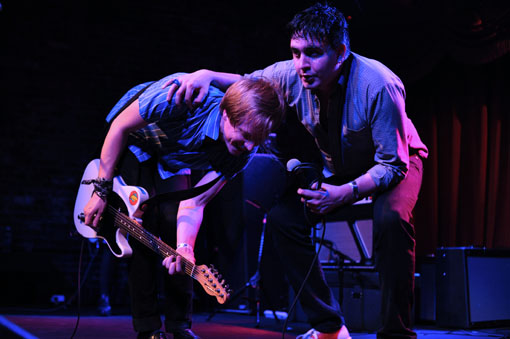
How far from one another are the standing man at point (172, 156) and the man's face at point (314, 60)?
0.61ft

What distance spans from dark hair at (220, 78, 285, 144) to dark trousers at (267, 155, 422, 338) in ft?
1.38

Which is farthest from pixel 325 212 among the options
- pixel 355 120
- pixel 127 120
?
pixel 127 120

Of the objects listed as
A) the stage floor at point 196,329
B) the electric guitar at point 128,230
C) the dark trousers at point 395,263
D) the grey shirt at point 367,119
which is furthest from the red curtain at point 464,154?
the electric guitar at point 128,230

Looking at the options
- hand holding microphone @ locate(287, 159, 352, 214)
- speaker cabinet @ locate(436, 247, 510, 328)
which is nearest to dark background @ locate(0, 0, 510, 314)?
speaker cabinet @ locate(436, 247, 510, 328)

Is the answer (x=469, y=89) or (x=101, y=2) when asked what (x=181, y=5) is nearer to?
(x=101, y=2)

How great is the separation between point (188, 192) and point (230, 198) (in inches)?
146

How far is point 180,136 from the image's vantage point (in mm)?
2711

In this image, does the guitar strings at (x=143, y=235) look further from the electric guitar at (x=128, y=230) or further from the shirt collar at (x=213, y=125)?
the shirt collar at (x=213, y=125)

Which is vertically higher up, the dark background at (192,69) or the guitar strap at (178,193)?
the dark background at (192,69)

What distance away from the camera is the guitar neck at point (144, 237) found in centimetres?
265

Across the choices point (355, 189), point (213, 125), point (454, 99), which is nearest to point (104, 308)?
point (213, 125)

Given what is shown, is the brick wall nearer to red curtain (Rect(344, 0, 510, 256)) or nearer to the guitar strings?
red curtain (Rect(344, 0, 510, 256))

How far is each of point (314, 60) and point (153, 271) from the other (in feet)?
4.21

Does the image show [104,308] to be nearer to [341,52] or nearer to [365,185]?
[365,185]
